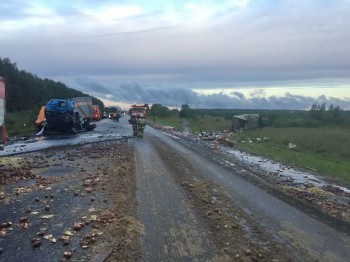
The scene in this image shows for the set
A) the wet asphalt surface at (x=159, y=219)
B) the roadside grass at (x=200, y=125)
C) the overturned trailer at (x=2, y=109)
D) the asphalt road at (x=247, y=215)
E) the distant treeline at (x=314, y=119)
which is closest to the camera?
the wet asphalt surface at (x=159, y=219)

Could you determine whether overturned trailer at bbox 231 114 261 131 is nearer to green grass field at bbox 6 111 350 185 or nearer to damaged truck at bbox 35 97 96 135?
green grass field at bbox 6 111 350 185

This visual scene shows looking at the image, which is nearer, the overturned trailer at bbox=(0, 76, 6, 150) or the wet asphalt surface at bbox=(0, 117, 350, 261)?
the wet asphalt surface at bbox=(0, 117, 350, 261)

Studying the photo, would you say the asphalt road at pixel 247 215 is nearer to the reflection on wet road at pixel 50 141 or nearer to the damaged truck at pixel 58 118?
the reflection on wet road at pixel 50 141

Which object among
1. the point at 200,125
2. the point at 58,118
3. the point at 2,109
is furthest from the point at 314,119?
the point at 2,109

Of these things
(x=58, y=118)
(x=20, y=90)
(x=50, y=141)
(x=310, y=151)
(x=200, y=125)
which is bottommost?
(x=200, y=125)

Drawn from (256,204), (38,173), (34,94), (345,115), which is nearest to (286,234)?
(256,204)

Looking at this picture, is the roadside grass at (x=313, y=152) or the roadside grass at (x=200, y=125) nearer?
the roadside grass at (x=313, y=152)

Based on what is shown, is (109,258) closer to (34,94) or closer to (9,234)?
(9,234)

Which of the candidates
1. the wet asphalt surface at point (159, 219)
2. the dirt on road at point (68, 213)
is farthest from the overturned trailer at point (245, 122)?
the wet asphalt surface at point (159, 219)

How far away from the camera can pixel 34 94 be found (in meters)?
96.4

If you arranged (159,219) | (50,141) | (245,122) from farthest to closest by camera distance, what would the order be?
1. (245,122)
2. (50,141)
3. (159,219)

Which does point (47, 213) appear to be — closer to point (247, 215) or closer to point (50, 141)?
point (247, 215)

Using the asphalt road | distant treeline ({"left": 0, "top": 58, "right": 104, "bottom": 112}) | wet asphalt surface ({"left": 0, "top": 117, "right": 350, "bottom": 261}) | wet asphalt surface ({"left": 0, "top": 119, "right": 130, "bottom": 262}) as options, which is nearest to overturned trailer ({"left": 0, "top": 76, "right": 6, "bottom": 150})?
wet asphalt surface ({"left": 0, "top": 119, "right": 130, "bottom": 262})

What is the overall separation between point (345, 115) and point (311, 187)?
2829 inches
